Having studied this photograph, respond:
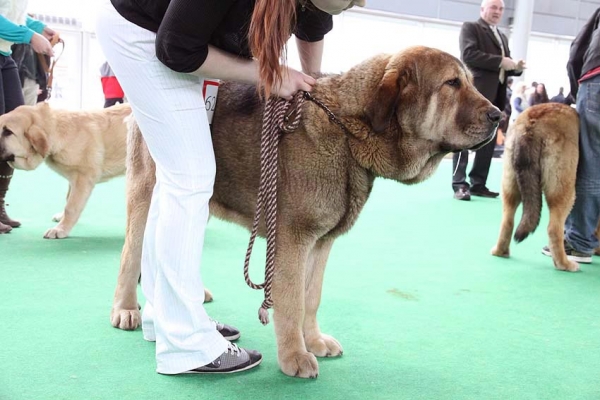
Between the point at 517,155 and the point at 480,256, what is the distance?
797mm

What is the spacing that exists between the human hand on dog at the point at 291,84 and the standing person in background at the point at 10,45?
229 cm

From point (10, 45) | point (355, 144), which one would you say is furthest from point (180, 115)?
point (10, 45)

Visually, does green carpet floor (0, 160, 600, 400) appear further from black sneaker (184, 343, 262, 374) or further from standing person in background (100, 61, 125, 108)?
standing person in background (100, 61, 125, 108)

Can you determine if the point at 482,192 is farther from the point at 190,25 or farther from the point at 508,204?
the point at 190,25

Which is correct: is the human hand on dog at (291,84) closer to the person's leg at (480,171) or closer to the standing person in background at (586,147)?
the standing person in background at (586,147)

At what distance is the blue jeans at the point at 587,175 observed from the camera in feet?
13.5

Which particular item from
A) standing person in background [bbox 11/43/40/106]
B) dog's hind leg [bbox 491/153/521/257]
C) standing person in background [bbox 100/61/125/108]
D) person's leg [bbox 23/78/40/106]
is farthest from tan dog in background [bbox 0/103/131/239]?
standing person in background [bbox 100/61/125/108]

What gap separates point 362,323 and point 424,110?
114 cm

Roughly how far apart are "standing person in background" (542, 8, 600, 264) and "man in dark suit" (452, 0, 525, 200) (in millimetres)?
2446

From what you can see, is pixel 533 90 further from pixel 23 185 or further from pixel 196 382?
pixel 196 382

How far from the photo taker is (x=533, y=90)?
1341cm

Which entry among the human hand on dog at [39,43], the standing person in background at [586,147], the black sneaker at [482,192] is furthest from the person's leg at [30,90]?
the black sneaker at [482,192]

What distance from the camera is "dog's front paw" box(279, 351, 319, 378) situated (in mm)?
2180

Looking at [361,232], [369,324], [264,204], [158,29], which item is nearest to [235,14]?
[158,29]
